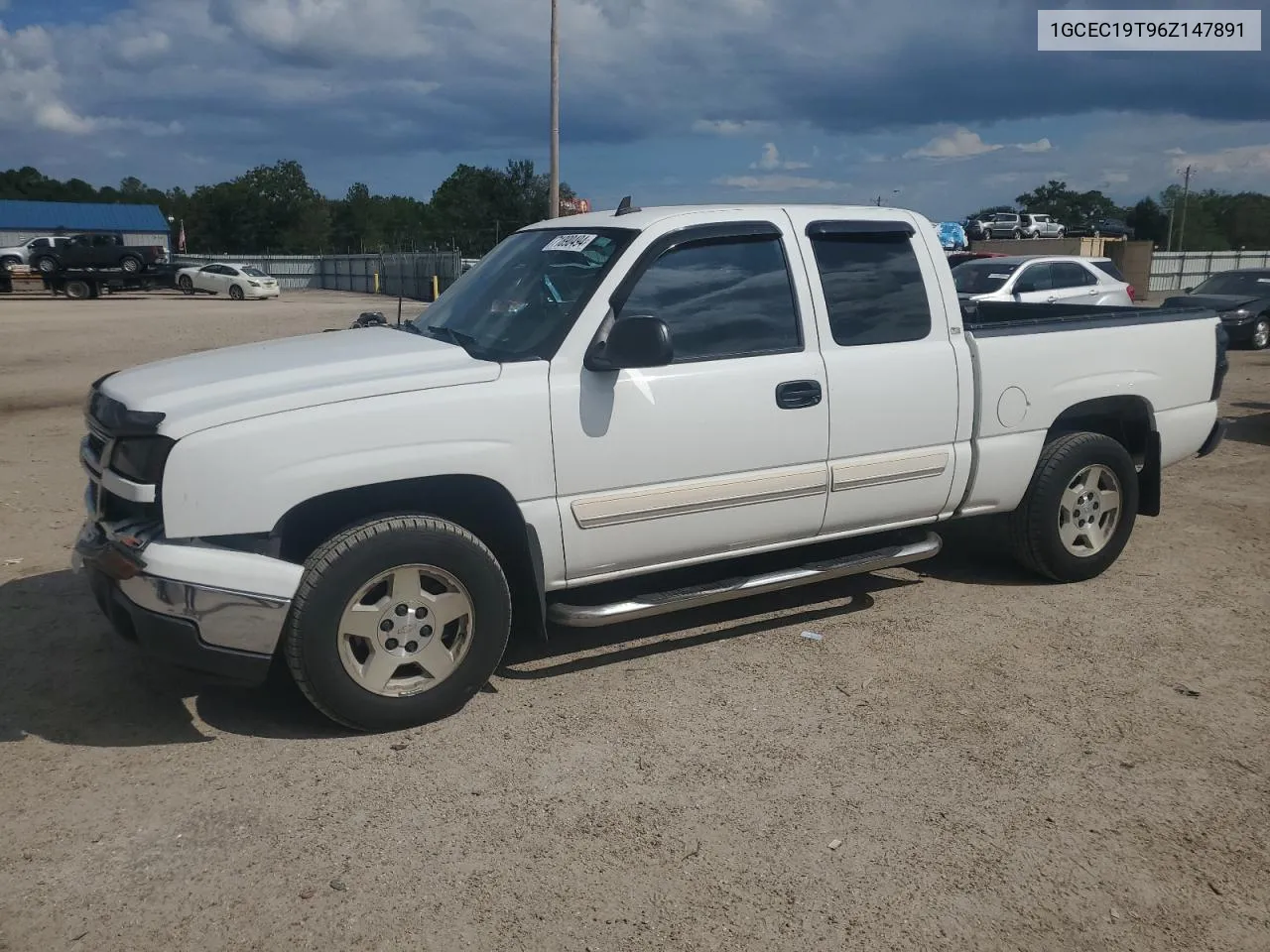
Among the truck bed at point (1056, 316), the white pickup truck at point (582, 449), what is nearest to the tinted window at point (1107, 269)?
the truck bed at point (1056, 316)

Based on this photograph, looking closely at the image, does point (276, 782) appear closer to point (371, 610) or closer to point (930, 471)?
point (371, 610)

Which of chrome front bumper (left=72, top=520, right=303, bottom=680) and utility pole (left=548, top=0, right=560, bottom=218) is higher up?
utility pole (left=548, top=0, right=560, bottom=218)

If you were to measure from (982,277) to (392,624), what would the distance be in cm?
1402

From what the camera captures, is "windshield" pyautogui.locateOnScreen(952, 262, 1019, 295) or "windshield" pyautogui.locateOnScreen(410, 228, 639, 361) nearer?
"windshield" pyautogui.locateOnScreen(410, 228, 639, 361)

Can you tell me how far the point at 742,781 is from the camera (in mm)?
3758

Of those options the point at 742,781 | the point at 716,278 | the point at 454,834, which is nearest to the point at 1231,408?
the point at 716,278

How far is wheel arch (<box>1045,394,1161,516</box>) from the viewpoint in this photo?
5.76 metres

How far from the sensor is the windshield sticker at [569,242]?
188 inches

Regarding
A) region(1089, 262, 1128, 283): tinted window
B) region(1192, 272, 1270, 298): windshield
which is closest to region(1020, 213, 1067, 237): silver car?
region(1192, 272, 1270, 298): windshield

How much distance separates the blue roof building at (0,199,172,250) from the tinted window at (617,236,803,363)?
74726mm

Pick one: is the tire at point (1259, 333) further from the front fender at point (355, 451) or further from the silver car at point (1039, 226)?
the silver car at point (1039, 226)

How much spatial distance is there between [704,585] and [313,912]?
2.18 meters

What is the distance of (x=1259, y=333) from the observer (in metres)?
19.4

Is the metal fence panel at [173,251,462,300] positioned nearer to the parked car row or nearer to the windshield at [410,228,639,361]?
the parked car row
